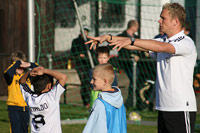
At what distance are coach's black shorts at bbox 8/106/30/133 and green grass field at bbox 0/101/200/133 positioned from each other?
58.9 inches

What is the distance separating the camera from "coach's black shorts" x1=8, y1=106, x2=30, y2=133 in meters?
5.76

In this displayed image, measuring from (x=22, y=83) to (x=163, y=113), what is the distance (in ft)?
5.75

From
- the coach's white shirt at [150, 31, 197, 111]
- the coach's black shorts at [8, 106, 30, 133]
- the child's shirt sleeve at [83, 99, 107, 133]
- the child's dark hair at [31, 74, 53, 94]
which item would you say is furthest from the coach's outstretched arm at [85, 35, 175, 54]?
the coach's black shorts at [8, 106, 30, 133]

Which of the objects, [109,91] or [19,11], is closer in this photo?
[109,91]

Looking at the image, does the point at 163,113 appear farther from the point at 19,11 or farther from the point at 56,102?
the point at 19,11

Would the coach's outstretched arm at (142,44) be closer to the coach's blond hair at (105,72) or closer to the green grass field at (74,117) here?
the coach's blond hair at (105,72)

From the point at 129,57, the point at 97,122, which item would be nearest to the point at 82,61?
the point at 129,57

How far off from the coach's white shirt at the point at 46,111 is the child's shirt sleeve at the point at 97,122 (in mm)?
807

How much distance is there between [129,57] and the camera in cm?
1030

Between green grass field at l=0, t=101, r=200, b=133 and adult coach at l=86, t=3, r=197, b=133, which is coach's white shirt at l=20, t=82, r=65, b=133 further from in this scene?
green grass field at l=0, t=101, r=200, b=133

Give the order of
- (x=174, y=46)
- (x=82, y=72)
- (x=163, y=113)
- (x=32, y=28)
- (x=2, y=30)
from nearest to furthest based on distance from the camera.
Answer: (x=174, y=46)
(x=163, y=113)
(x=32, y=28)
(x=82, y=72)
(x=2, y=30)

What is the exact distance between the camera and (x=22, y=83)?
4918 mm

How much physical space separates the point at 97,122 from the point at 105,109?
0.52 feet

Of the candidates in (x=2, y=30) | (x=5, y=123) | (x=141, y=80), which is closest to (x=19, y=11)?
(x=2, y=30)
